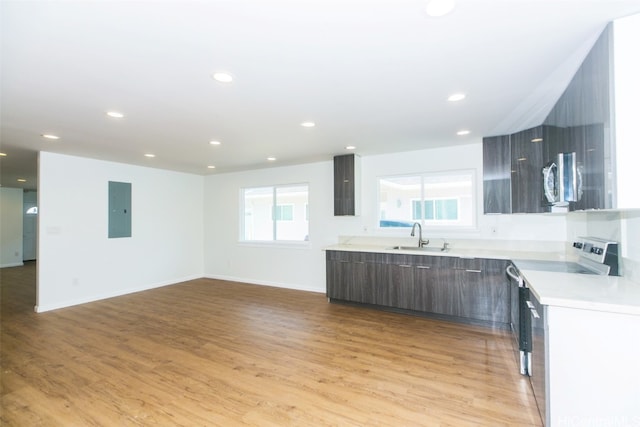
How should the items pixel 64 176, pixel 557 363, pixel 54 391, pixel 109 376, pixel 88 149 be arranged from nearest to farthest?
1. pixel 557 363
2. pixel 54 391
3. pixel 109 376
4. pixel 88 149
5. pixel 64 176

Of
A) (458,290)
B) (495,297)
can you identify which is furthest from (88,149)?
(495,297)

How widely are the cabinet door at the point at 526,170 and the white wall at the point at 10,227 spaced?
12.4 metres

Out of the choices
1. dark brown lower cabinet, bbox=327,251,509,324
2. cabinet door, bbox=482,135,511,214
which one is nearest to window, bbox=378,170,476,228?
cabinet door, bbox=482,135,511,214

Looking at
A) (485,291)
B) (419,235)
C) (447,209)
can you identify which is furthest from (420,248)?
(485,291)

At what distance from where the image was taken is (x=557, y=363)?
165 cm

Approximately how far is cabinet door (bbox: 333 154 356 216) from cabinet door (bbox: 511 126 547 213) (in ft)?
7.16

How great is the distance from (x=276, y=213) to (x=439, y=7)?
492 cm

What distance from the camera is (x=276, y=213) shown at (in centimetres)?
600

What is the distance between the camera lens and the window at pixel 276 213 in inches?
227

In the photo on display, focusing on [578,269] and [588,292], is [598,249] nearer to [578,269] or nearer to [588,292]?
[578,269]

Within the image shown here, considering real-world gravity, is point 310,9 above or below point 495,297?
above

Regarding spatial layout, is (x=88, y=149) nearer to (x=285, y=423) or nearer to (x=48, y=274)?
(x=48, y=274)

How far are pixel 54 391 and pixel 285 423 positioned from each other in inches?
76.0

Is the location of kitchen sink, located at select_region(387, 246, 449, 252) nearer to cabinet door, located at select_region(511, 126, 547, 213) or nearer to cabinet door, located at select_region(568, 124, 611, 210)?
cabinet door, located at select_region(511, 126, 547, 213)
